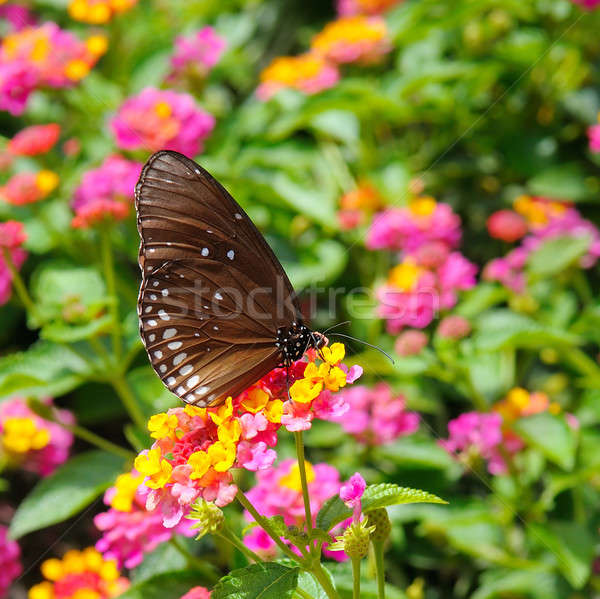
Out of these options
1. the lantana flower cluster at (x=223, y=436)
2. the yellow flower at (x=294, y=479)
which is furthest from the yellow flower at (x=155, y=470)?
the yellow flower at (x=294, y=479)

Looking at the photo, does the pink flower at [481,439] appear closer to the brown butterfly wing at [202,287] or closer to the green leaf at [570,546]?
the green leaf at [570,546]

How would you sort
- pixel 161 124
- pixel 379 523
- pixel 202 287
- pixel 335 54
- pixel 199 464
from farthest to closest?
1. pixel 335 54
2. pixel 161 124
3. pixel 202 287
4. pixel 379 523
5. pixel 199 464

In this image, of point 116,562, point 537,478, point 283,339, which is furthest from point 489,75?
point 116,562

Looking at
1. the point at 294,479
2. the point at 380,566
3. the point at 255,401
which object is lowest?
the point at 294,479

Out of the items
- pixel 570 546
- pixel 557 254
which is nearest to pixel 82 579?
pixel 570 546

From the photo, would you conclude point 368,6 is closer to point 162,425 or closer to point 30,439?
point 30,439

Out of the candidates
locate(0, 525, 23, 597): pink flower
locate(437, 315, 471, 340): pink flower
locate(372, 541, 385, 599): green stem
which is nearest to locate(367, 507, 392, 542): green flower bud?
Answer: locate(372, 541, 385, 599): green stem
